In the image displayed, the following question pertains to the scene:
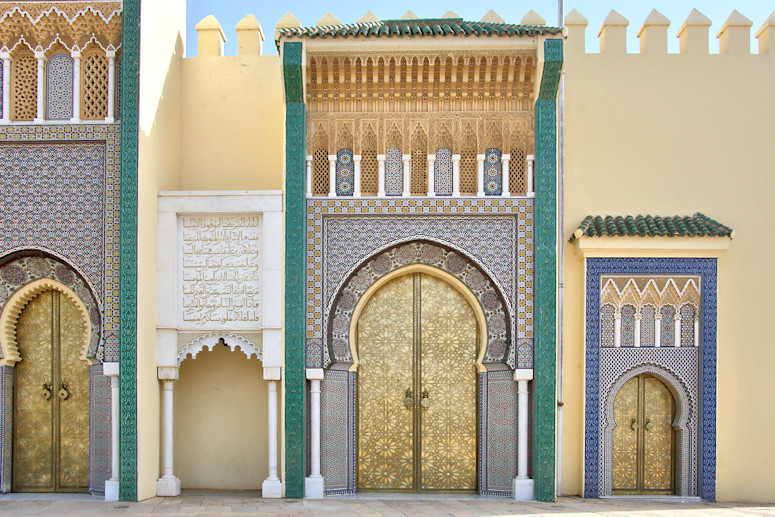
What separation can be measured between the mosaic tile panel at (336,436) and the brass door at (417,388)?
15 centimetres

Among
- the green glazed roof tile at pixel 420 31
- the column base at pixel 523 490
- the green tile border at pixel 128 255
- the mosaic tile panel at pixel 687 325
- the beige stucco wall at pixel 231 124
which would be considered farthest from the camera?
the beige stucco wall at pixel 231 124

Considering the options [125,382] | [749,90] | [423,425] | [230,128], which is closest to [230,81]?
[230,128]

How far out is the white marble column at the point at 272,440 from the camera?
5629mm

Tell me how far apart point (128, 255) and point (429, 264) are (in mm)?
2343

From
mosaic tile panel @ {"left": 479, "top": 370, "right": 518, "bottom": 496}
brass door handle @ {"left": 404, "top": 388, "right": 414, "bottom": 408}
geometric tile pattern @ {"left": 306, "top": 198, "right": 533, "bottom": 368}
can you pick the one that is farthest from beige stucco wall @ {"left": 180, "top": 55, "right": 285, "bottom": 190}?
mosaic tile panel @ {"left": 479, "top": 370, "right": 518, "bottom": 496}

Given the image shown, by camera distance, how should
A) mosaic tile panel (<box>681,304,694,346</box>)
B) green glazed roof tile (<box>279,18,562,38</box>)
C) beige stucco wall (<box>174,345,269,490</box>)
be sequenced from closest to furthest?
green glazed roof tile (<box>279,18,562,38</box>), mosaic tile panel (<box>681,304,694,346</box>), beige stucco wall (<box>174,345,269,490</box>)

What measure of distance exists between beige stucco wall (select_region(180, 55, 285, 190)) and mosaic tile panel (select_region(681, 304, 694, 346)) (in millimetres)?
3585

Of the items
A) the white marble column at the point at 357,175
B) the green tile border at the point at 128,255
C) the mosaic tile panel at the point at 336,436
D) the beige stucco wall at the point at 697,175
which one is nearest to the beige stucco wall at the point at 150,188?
the green tile border at the point at 128,255

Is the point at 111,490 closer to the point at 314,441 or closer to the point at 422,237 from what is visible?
the point at 314,441

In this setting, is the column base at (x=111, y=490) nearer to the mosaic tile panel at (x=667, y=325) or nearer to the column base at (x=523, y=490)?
the column base at (x=523, y=490)

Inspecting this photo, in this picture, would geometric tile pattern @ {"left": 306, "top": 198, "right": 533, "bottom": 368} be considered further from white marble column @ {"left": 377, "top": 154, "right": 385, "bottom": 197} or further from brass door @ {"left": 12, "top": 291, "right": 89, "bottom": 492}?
brass door @ {"left": 12, "top": 291, "right": 89, "bottom": 492}

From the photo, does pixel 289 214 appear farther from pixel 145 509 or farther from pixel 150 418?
pixel 145 509

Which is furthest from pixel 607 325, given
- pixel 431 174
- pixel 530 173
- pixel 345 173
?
pixel 345 173

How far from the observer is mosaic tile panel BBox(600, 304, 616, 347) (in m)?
5.82
